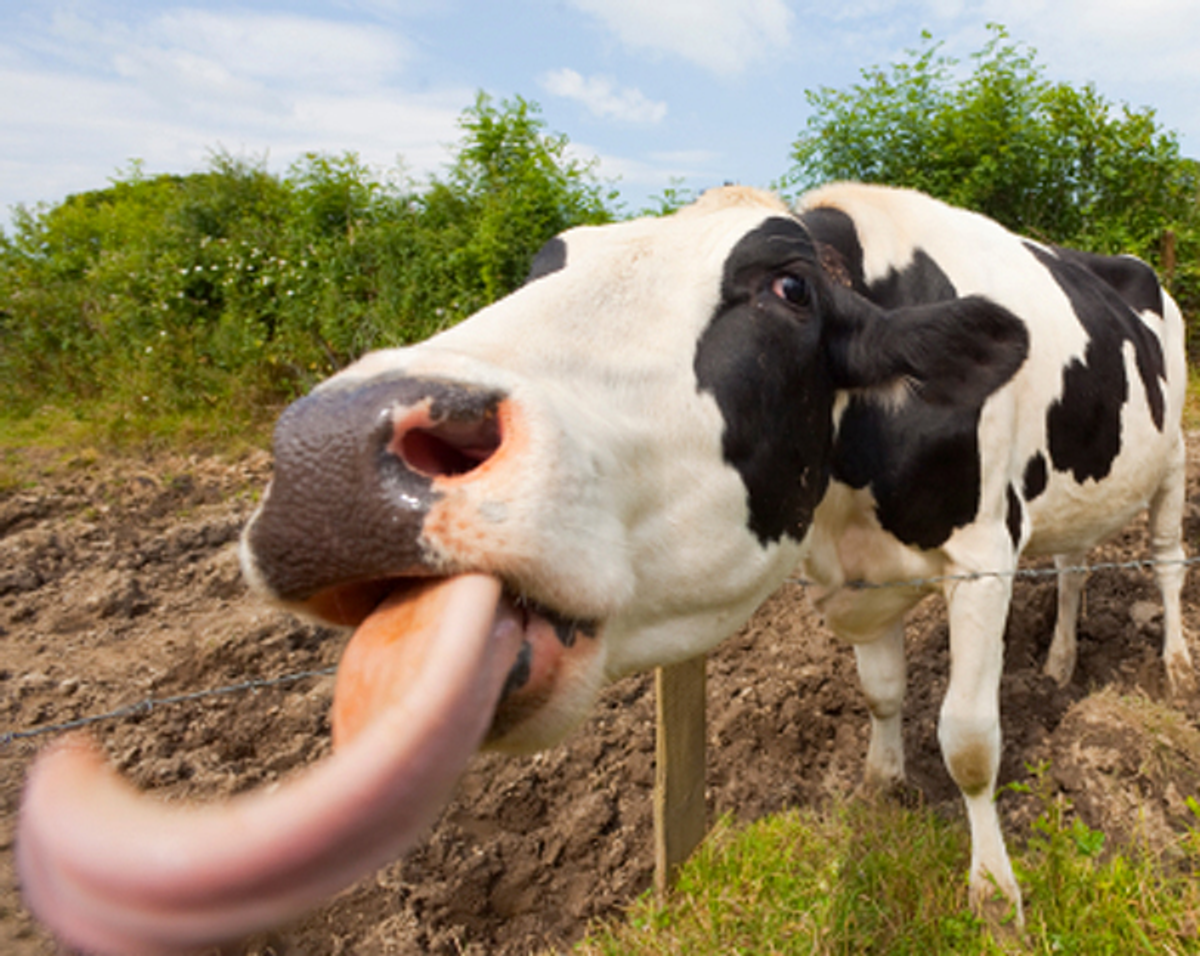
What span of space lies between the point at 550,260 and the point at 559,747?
2208mm

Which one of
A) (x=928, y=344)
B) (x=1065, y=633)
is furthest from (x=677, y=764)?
(x=1065, y=633)

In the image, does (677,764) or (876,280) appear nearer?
(876,280)

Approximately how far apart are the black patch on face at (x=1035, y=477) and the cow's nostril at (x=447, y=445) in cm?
224

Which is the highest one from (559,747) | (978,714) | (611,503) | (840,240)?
(840,240)

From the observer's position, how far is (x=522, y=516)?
1052 mm

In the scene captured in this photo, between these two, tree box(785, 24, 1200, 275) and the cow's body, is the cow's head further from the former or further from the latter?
tree box(785, 24, 1200, 275)

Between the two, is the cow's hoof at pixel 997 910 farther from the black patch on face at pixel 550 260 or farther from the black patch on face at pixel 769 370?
the black patch on face at pixel 550 260

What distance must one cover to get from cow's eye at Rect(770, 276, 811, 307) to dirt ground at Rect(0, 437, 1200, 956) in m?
1.95

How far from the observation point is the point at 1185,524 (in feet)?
16.5

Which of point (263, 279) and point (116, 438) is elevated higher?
point (263, 279)

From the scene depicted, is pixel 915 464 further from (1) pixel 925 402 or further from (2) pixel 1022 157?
(2) pixel 1022 157

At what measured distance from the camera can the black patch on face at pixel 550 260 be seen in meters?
1.89

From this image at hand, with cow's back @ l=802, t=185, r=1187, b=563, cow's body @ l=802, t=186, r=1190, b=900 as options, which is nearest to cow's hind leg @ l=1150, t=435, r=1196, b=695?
cow's back @ l=802, t=185, r=1187, b=563

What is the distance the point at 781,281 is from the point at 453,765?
1258mm
